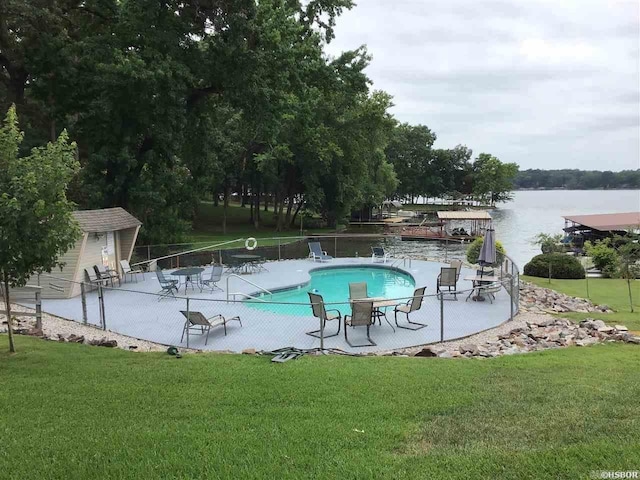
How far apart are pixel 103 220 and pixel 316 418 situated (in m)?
13.6

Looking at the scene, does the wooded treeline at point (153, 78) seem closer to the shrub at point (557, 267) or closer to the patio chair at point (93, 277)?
the patio chair at point (93, 277)

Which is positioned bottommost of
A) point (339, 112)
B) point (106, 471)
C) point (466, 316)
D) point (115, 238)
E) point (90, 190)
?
point (466, 316)

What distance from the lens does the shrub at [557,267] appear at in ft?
72.1

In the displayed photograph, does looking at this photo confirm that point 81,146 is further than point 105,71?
Yes

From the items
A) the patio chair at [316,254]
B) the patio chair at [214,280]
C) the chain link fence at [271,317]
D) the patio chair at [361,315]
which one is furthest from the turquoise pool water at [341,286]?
the patio chair at [361,315]

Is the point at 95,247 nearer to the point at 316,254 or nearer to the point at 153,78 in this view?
the point at 153,78

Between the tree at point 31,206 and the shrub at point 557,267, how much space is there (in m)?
20.9

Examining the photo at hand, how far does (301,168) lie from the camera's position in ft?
142

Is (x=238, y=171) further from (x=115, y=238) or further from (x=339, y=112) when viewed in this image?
(x=115, y=238)

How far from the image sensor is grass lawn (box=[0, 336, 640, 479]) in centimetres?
368

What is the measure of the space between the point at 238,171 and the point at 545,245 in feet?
92.1

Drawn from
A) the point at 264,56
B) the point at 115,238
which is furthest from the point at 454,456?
the point at 264,56

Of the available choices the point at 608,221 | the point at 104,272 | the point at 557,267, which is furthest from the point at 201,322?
the point at 608,221

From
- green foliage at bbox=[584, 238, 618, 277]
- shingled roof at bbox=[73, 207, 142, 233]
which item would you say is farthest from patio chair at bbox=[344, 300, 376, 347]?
green foliage at bbox=[584, 238, 618, 277]
